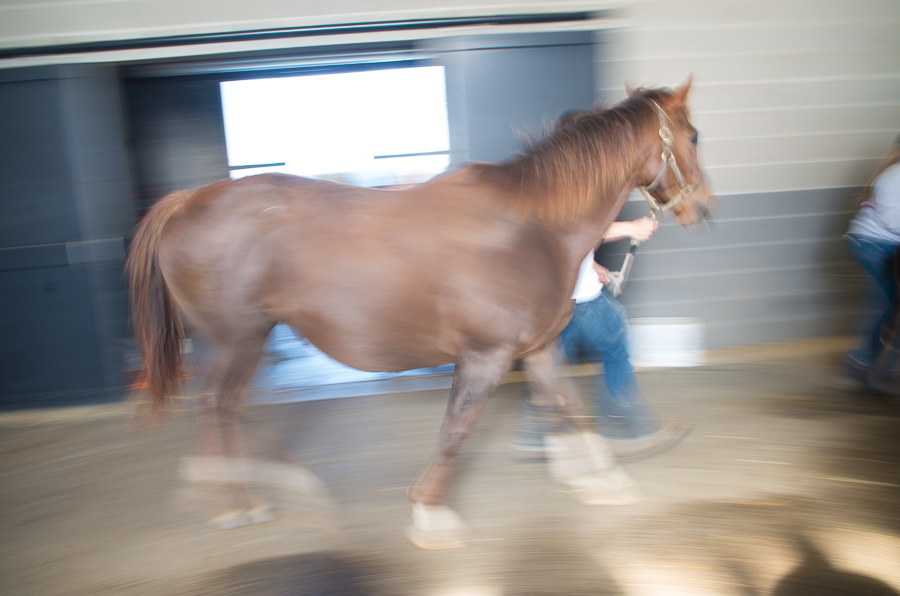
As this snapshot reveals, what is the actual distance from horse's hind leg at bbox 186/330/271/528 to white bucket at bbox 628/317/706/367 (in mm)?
2670

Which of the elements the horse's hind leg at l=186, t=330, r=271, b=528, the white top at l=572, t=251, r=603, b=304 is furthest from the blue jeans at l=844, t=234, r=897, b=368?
the horse's hind leg at l=186, t=330, r=271, b=528

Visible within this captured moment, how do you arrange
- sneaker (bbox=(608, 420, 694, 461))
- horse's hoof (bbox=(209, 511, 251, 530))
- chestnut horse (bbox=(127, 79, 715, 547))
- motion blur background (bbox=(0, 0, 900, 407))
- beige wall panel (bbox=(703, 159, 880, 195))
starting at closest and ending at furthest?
chestnut horse (bbox=(127, 79, 715, 547))
horse's hoof (bbox=(209, 511, 251, 530))
sneaker (bbox=(608, 420, 694, 461))
motion blur background (bbox=(0, 0, 900, 407))
beige wall panel (bbox=(703, 159, 880, 195))

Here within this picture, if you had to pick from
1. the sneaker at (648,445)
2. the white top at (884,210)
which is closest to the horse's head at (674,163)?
the sneaker at (648,445)

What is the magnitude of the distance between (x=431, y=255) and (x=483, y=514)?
1195mm

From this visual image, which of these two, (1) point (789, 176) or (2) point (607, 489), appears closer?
(2) point (607, 489)

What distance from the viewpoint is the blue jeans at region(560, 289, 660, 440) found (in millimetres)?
2848

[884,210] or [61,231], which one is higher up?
[61,231]

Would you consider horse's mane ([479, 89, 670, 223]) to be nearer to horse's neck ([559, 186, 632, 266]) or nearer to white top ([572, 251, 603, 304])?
horse's neck ([559, 186, 632, 266])

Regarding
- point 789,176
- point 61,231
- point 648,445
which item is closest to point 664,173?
point 648,445

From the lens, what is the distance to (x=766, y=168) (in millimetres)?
4441

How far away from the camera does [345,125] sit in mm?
4512

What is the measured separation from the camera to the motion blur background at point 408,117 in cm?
377

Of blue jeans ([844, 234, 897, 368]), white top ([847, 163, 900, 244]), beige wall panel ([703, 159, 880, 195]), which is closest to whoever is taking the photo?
white top ([847, 163, 900, 244])

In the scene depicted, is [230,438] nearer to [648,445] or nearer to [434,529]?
[434,529]
